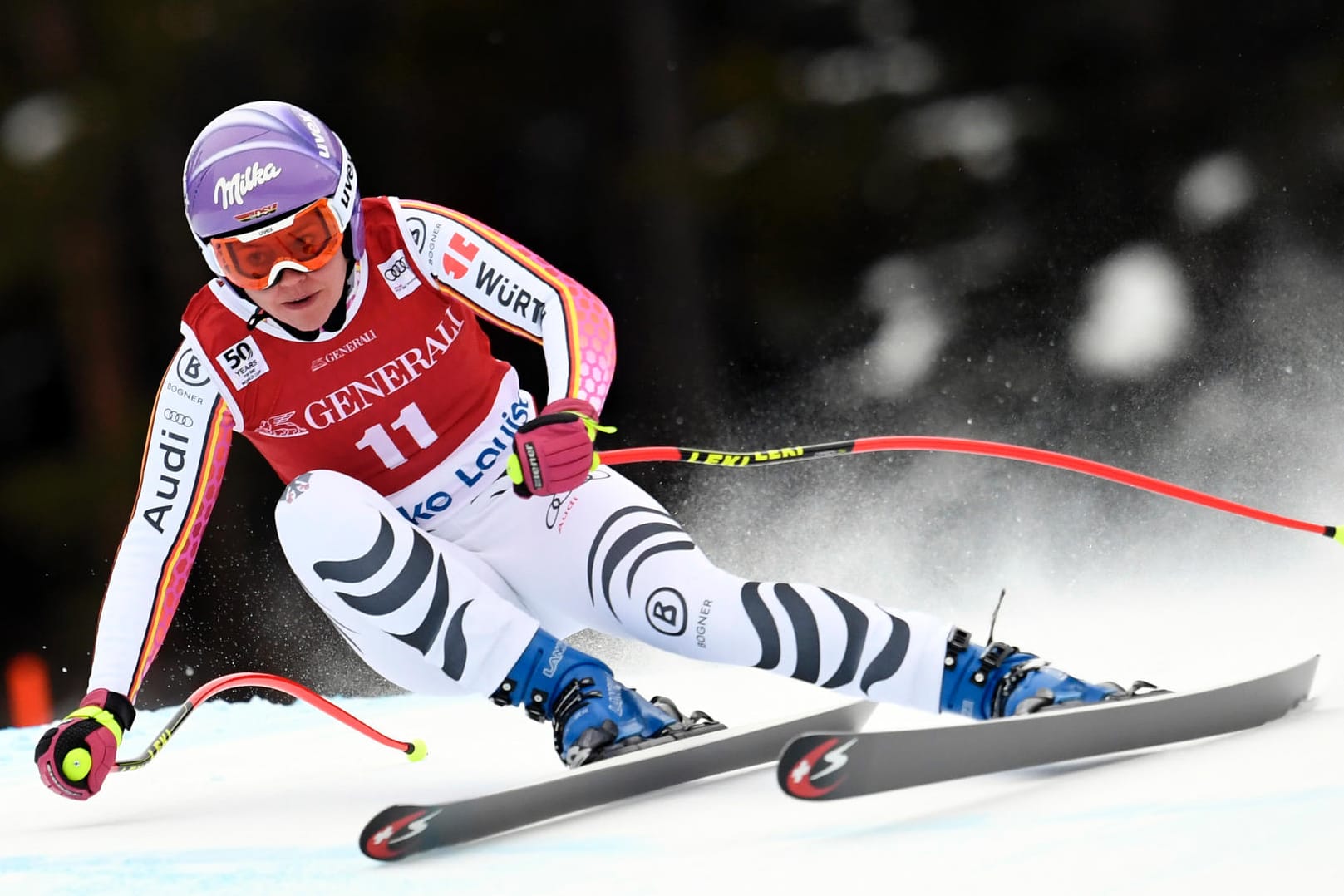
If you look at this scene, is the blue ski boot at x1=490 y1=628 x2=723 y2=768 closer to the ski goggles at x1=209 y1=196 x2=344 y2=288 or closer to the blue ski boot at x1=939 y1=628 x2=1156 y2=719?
the blue ski boot at x1=939 y1=628 x2=1156 y2=719

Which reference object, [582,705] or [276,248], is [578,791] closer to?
[582,705]

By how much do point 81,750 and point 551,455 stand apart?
71 centimetres

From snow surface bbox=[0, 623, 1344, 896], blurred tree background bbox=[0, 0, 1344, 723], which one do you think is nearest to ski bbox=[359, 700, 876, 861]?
snow surface bbox=[0, 623, 1344, 896]

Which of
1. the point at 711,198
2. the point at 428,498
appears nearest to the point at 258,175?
the point at 428,498


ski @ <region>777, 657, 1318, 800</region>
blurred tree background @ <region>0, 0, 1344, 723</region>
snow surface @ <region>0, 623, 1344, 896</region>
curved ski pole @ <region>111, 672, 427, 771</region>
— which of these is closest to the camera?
snow surface @ <region>0, 623, 1344, 896</region>

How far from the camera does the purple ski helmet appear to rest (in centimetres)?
177

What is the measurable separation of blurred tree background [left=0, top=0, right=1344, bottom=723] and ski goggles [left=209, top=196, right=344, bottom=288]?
104 inches

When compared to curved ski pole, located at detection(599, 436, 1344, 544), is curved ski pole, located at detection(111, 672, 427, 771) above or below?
below

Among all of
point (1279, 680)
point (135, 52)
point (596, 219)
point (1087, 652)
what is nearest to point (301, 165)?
point (1279, 680)

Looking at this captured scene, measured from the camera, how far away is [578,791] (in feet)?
5.20

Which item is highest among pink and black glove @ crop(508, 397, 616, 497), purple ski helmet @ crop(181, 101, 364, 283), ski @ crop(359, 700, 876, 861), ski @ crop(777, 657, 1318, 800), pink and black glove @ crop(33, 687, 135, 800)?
purple ski helmet @ crop(181, 101, 364, 283)

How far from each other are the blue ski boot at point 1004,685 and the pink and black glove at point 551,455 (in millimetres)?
508

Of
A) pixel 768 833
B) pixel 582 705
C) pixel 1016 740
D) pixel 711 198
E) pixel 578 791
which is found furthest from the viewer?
pixel 711 198

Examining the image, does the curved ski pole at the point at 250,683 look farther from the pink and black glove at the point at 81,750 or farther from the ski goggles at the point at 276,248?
the ski goggles at the point at 276,248
